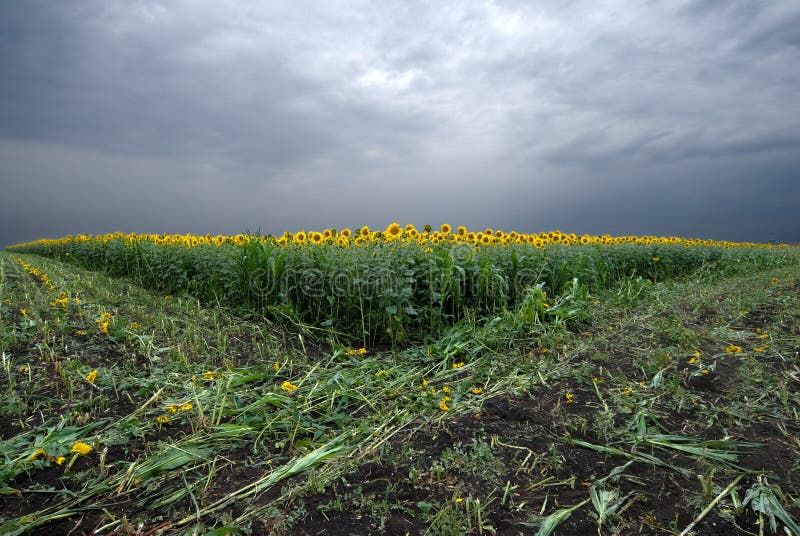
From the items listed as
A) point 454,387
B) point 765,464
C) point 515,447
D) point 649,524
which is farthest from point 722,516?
point 454,387

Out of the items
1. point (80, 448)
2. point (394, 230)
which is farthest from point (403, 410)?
point (394, 230)

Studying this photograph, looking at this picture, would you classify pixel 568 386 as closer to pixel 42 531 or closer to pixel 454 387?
pixel 454 387

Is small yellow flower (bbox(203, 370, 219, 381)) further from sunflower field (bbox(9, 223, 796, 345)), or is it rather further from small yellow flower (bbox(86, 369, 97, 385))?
sunflower field (bbox(9, 223, 796, 345))

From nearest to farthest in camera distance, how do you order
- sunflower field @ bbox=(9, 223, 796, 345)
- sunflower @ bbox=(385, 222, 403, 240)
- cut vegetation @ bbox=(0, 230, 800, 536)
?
cut vegetation @ bbox=(0, 230, 800, 536) < sunflower field @ bbox=(9, 223, 796, 345) < sunflower @ bbox=(385, 222, 403, 240)

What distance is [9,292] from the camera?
5.32 metres

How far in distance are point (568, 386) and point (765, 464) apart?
1073 millimetres

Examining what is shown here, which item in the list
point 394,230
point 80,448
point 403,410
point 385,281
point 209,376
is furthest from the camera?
point 394,230

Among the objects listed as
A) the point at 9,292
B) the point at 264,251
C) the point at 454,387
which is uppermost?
the point at 264,251

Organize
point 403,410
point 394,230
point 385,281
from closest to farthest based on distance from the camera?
point 403,410 → point 385,281 → point 394,230

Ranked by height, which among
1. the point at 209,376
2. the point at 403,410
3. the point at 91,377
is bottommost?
the point at 403,410

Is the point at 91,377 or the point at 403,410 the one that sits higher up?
the point at 91,377

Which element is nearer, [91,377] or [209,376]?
[91,377]

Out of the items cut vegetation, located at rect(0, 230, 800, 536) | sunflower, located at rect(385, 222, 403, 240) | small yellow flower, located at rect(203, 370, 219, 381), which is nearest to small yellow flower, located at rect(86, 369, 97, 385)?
cut vegetation, located at rect(0, 230, 800, 536)

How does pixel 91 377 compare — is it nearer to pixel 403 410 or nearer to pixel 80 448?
pixel 80 448
